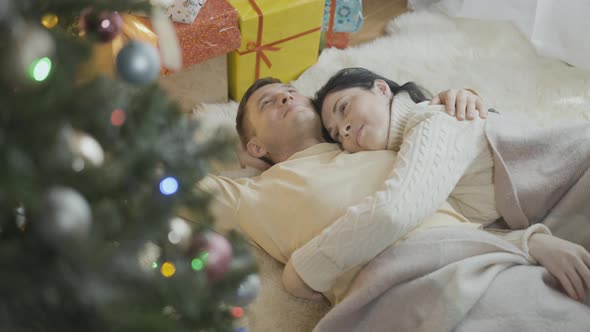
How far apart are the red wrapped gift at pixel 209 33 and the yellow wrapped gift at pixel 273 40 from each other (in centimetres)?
5

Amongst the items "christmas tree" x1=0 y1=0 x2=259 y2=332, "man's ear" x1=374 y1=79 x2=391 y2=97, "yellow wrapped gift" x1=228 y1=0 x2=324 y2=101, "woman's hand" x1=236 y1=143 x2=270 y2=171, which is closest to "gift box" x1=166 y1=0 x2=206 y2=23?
"yellow wrapped gift" x1=228 y1=0 x2=324 y2=101

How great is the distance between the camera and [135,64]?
56 centimetres

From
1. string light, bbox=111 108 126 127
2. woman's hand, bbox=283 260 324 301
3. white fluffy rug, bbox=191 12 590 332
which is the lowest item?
woman's hand, bbox=283 260 324 301

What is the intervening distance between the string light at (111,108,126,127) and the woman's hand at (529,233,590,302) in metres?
Answer: 0.86

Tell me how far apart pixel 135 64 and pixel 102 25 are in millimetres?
102

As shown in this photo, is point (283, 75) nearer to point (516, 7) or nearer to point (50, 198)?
point (516, 7)

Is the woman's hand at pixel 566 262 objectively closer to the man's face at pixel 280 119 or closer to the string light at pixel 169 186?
the man's face at pixel 280 119

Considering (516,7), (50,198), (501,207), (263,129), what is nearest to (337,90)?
(263,129)

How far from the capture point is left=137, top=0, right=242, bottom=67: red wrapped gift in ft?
4.99

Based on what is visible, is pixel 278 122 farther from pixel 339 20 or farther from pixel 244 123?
pixel 339 20

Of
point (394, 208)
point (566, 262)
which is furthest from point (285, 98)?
point (566, 262)

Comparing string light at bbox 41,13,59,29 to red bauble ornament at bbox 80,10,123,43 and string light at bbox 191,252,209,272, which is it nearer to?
red bauble ornament at bbox 80,10,123,43

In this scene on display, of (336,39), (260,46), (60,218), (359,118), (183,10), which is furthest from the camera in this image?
(336,39)

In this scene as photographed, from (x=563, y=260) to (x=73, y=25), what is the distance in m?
0.91
